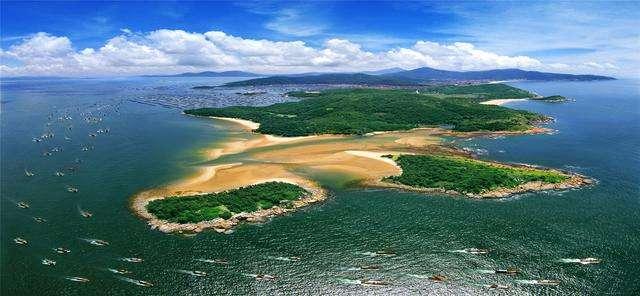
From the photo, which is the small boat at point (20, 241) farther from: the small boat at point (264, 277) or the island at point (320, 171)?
the small boat at point (264, 277)

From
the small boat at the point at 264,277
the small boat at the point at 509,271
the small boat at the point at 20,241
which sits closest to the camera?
the small boat at the point at 264,277

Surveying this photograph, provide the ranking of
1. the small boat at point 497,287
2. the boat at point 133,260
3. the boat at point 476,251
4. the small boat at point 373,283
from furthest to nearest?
the boat at point 476,251 → the boat at point 133,260 → the small boat at point 373,283 → the small boat at point 497,287

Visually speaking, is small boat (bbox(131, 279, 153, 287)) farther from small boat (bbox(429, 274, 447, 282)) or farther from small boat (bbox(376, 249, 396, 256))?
small boat (bbox(429, 274, 447, 282))

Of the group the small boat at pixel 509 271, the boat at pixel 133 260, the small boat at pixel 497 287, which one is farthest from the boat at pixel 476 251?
the boat at pixel 133 260

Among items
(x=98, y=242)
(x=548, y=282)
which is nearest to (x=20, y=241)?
(x=98, y=242)

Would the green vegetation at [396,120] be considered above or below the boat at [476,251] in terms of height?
above

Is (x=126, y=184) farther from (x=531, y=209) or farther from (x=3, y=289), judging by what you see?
(x=531, y=209)
